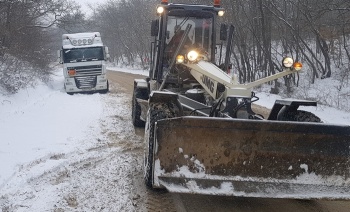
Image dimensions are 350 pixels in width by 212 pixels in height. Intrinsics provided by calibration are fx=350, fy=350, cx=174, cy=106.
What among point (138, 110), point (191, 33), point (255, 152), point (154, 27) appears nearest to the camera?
point (255, 152)

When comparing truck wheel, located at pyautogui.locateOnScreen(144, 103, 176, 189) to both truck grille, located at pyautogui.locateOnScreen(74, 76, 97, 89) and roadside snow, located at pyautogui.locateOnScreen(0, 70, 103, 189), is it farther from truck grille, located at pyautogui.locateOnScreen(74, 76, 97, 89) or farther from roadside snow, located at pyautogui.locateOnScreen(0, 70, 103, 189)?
truck grille, located at pyautogui.locateOnScreen(74, 76, 97, 89)

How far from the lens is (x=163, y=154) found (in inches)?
149

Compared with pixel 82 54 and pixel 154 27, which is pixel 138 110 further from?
pixel 82 54

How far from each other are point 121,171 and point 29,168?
1.39 metres

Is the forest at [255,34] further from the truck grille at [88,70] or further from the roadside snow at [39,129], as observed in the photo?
the roadside snow at [39,129]

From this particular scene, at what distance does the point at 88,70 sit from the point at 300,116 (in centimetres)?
1257

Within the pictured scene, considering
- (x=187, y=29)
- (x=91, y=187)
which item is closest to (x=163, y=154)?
(x=91, y=187)

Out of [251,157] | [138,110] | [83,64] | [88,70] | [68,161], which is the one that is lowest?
[68,161]

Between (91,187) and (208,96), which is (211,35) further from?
(91,187)

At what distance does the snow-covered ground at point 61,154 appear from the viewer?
4285 millimetres

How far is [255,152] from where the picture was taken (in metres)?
3.83

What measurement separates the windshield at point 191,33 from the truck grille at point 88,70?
942cm

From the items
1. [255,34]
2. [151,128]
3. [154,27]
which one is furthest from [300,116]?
[255,34]

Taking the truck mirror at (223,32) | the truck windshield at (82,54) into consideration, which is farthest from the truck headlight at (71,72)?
the truck mirror at (223,32)
